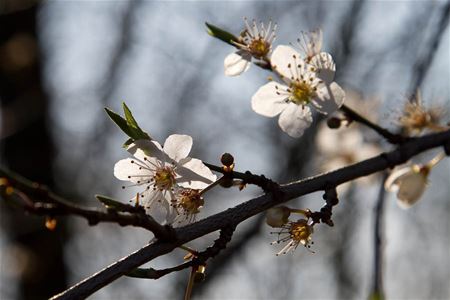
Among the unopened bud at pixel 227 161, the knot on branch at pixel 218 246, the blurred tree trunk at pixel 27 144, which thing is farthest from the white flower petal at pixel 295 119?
the blurred tree trunk at pixel 27 144

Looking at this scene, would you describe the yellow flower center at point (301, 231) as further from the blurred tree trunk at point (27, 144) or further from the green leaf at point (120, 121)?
the blurred tree trunk at point (27, 144)

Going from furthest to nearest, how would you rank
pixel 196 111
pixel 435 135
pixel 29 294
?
pixel 196 111 → pixel 29 294 → pixel 435 135

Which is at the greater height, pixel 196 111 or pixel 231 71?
pixel 196 111

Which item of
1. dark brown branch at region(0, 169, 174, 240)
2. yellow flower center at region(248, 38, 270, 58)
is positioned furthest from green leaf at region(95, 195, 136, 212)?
yellow flower center at region(248, 38, 270, 58)

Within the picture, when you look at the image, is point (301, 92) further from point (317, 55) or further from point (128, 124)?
point (128, 124)

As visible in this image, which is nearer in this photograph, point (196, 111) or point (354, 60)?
point (354, 60)

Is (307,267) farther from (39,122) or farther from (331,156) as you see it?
(331,156)

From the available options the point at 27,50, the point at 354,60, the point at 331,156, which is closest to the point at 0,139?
the point at 27,50
